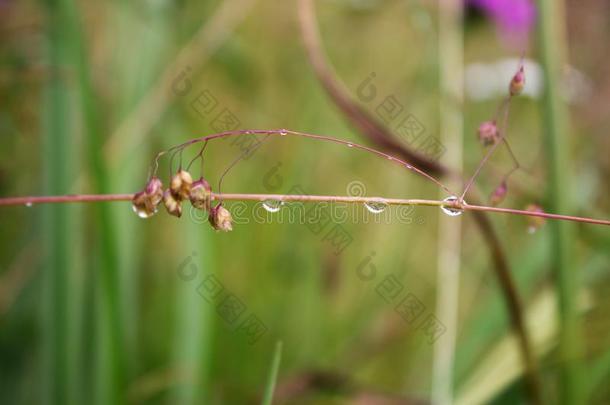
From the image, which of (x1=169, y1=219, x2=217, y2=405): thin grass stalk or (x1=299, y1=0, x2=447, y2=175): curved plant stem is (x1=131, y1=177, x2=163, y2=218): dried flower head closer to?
(x1=299, y1=0, x2=447, y2=175): curved plant stem

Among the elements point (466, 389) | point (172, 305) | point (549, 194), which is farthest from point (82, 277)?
point (549, 194)

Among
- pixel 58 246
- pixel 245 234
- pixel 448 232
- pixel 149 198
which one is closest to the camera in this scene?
pixel 149 198

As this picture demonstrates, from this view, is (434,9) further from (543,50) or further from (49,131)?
(49,131)

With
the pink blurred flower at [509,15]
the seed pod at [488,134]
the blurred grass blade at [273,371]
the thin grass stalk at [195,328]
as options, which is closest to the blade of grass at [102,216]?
the thin grass stalk at [195,328]

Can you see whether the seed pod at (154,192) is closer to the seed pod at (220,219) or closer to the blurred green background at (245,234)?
the seed pod at (220,219)

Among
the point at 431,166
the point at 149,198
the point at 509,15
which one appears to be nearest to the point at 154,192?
the point at 149,198

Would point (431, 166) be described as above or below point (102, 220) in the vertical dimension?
below

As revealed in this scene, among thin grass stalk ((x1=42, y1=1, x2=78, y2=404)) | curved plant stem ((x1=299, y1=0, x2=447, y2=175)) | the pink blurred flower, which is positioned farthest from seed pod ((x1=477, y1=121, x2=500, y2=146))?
the pink blurred flower

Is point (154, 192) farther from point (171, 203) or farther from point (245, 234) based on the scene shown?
point (245, 234)
